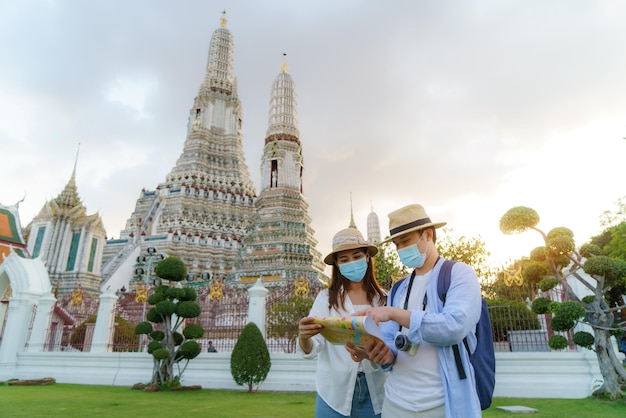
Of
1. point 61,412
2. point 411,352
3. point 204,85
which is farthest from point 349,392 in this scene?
point 204,85

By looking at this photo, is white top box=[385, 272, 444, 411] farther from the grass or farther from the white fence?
the white fence

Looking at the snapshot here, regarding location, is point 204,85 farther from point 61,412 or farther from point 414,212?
point 414,212

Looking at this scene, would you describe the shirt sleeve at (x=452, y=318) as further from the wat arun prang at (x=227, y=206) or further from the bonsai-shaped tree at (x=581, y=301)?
the wat arun prang at (x=227, y=206)

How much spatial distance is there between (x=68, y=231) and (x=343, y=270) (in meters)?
37.6

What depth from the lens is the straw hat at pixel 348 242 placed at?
108 inches

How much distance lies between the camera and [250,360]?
9.04 m

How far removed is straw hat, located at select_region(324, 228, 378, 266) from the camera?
9.04 ft

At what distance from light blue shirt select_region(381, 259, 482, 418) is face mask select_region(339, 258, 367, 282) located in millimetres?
843

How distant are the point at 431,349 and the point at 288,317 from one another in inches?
390

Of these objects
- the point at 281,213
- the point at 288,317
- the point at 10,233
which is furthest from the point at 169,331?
the point at 281,213

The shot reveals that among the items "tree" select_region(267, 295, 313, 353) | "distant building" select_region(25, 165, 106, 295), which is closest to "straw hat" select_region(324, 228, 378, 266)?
"tree" select_region(267, 295, 313, 353)

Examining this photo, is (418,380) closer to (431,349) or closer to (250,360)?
(431,349)

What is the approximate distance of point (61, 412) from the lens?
6.28 metres

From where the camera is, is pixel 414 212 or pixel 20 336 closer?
pixel 414 212
